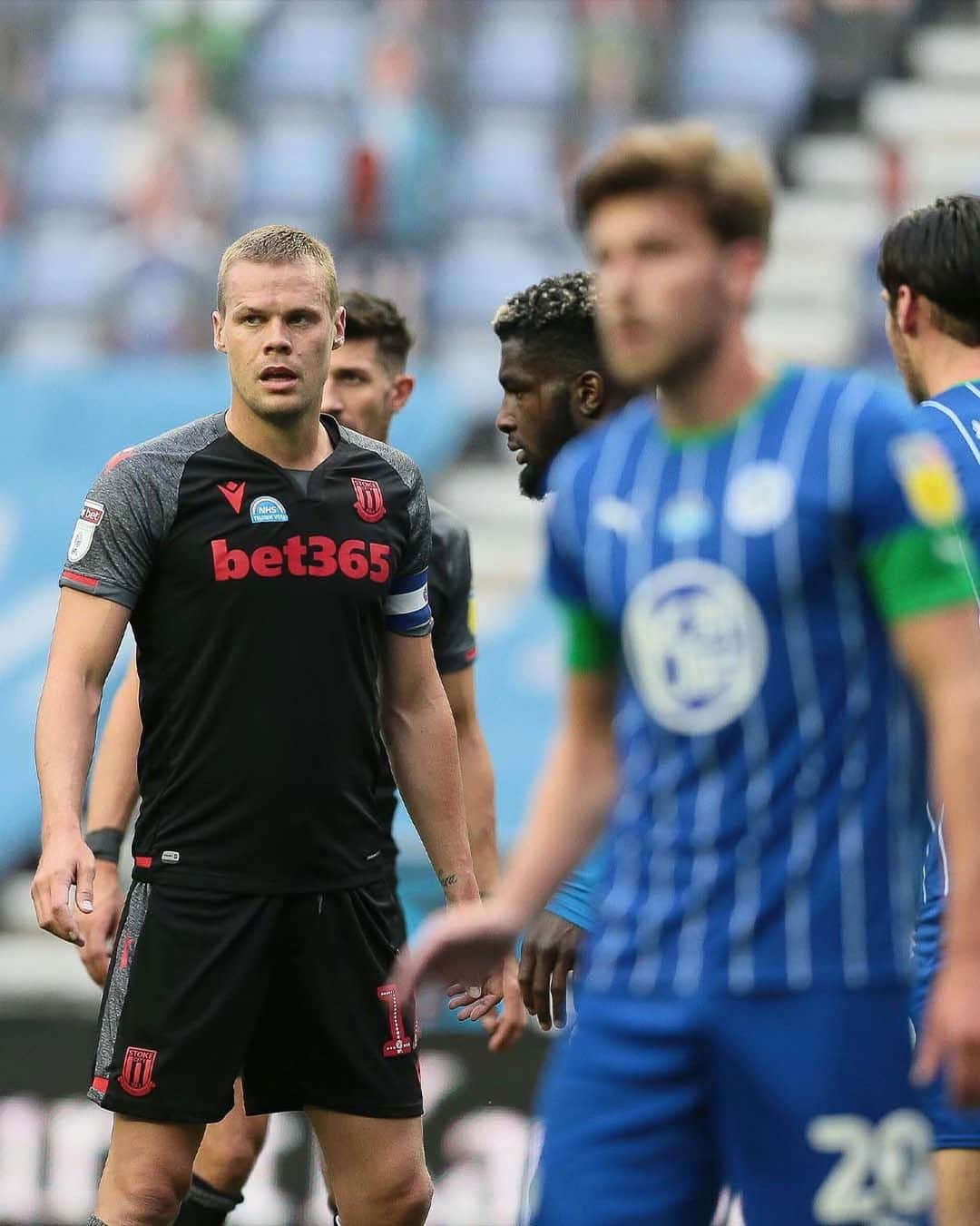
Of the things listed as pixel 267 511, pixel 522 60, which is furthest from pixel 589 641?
pixel 522 60

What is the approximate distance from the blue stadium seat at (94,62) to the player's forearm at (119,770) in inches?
432

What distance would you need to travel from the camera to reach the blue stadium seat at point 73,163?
14508 mm

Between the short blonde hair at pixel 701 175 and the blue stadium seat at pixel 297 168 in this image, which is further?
the blue stadium seat at pixel 297 168

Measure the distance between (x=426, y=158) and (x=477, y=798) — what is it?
8573 millimetres

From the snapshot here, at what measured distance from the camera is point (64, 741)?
163 inches

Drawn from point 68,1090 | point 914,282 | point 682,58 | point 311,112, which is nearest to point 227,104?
point 311,112

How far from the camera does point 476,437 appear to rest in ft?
39.0

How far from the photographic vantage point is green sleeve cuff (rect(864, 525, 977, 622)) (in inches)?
108

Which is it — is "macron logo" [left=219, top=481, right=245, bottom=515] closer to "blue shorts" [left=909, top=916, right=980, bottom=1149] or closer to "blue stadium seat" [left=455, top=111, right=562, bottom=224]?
"blue shorts" [left=909, top=916, right=980, bottom=1149]

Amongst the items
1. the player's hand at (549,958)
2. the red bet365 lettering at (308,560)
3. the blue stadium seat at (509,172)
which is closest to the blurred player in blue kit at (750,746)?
the player's hand at (549,958)

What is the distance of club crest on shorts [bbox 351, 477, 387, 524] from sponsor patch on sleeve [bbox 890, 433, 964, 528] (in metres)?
1.77

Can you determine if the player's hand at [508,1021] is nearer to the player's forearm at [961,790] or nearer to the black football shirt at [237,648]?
the black football shirt at [237,648]

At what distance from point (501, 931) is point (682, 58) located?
11.5m

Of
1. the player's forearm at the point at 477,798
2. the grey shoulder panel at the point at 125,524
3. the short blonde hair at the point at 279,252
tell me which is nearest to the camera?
the grey shoulder panel at the point at 125,524
